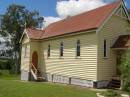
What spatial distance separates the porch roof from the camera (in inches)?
938

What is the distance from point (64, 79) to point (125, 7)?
915 centimetres

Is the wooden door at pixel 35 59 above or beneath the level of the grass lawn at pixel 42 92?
above

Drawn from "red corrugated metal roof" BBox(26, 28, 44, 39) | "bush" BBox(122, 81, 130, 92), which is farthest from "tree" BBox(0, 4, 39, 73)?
"bush" BBox(122, 81, 130, 92)

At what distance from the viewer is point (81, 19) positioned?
2928 centimetres

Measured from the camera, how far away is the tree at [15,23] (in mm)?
58694

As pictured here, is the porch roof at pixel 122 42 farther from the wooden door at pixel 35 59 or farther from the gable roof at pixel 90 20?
the wooden door at pixel 35 59

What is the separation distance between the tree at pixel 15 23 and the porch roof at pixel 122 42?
117 ft

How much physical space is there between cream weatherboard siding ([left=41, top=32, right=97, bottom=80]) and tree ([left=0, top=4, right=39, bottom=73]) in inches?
1052

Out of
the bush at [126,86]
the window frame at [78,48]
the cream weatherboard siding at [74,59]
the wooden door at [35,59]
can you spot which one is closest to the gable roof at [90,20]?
the cream weatherboard siding at [74,59]

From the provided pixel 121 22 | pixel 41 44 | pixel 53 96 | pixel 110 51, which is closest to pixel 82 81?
pixel 110 51

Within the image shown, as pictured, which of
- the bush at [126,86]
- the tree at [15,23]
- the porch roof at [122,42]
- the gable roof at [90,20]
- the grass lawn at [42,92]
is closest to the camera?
the bush at [126,86]

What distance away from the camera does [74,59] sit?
1060 inches

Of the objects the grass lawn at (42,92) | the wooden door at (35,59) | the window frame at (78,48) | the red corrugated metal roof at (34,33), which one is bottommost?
the grass lawn at (42,92)

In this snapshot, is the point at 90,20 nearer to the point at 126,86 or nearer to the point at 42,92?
the point at 42,92
